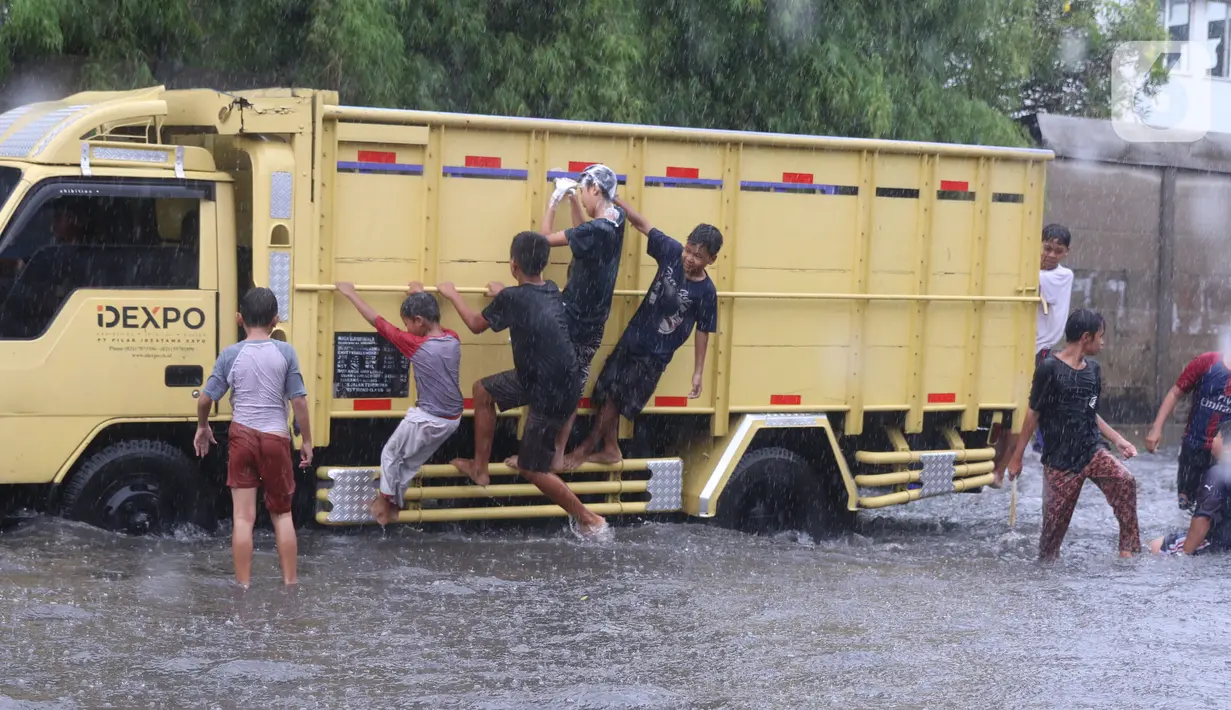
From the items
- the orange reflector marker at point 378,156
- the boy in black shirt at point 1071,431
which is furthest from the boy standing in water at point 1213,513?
the orange reflector marker at point 378,156

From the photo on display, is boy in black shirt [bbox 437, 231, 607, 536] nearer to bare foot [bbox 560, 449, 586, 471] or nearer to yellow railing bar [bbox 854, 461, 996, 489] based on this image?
bare foot [bbox 560, 449, 586, 471]

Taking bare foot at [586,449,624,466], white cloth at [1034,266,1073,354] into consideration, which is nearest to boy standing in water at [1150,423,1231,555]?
white cloth at [1034,266,1073,354]

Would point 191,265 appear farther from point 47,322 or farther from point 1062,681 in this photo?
point 1062,681

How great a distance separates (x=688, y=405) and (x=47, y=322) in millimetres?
3701

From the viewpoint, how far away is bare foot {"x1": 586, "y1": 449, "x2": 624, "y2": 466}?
912 cm

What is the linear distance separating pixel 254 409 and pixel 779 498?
3654mm

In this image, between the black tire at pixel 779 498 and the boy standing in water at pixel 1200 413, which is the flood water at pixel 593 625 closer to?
the black tire at pixel 779 498

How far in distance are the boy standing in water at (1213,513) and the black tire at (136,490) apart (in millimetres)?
6020

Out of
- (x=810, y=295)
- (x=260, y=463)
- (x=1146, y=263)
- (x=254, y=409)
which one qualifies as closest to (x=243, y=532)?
(x=260, y=463)

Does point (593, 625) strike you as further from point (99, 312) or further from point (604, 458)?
point (99, 312)

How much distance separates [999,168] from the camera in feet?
33.3

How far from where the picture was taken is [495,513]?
884cm

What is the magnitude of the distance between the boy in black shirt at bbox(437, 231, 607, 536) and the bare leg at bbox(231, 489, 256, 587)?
1421 mm

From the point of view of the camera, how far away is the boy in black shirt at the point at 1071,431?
30.0ft
